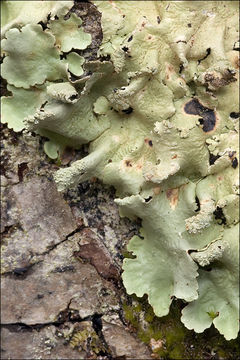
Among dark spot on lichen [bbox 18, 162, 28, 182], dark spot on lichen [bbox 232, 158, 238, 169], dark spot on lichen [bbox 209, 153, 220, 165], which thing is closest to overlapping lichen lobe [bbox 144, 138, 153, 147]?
dark spot on lichen [bbox 209, 153, 220, 165]

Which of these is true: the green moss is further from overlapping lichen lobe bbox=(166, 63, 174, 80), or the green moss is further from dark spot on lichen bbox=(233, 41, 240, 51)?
dark spot on lichen bbox=(233, 41, 240, 51)

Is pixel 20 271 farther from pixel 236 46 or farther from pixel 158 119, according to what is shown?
pixel 236 46

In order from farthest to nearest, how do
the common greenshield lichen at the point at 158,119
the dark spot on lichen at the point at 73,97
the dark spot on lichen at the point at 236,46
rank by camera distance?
the dark spot on lichen at the point at 236,46 → the common greenshield lichen at the point at 158,119 → the dark spot on lichen at the point at 73,97

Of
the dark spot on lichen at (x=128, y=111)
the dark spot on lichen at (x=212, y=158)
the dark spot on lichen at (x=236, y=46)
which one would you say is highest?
the dark spot on lichen at (x=236, y=46)

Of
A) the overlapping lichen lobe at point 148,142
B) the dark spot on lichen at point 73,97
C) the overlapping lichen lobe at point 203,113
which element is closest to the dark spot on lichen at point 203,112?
the overlapping lichen lobe at point 203,113

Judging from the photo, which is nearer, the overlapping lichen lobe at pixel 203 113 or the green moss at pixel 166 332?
the overlapping lichen lobe at pixel 203 113

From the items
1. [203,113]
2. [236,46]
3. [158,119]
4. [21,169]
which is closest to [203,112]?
[203,113]

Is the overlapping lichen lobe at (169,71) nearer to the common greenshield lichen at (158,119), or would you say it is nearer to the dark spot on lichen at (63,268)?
the common greenshield lichen at (158,119)

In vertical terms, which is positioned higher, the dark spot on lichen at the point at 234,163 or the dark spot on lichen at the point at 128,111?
the dark spot on lichen at the point at 128,111

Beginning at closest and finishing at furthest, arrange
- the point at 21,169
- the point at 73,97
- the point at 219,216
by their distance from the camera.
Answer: the point at 73,97
the point at 219,216
the point at 21,169
